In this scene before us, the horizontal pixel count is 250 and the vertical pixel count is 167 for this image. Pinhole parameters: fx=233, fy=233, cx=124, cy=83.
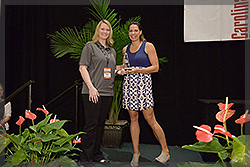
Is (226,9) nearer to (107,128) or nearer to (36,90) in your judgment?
(107,128)

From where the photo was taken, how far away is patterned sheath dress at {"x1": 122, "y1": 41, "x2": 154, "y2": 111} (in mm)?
2367

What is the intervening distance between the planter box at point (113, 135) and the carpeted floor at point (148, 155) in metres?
0.08

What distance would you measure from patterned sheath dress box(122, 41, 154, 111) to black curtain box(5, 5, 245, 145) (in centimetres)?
130

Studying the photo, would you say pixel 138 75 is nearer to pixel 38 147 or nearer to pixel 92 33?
pixel 92 33

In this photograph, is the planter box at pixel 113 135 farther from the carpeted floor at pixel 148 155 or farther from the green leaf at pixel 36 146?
the green leaf at pixel 36 146

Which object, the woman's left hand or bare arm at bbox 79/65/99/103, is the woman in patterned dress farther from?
bare arm at bbox 79/65/99/103

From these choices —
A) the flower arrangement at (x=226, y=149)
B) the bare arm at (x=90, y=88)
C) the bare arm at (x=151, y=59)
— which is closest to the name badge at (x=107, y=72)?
the bare arm at (x=90, y=88)

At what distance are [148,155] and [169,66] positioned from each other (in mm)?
1423

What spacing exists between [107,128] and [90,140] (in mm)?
1046

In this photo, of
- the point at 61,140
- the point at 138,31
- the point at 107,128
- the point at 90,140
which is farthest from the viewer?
the point at 107,128

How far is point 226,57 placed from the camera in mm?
3516

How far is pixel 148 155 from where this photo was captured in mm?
3037

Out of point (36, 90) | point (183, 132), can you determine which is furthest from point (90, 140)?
point (36, 90)

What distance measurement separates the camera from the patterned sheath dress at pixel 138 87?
2.37 meters
